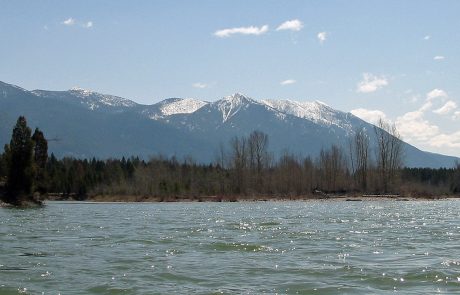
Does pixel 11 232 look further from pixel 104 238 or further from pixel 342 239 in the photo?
pixel 342 239

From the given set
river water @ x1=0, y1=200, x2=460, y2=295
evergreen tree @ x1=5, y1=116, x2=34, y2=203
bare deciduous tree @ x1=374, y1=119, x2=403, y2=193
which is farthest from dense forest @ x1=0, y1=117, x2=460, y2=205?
river water @ x1=0, y1=200, x2=460, y2=295

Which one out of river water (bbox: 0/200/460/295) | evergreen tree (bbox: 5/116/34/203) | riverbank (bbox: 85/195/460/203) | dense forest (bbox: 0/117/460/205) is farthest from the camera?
dense forest (bbox: 0/117/460/205)

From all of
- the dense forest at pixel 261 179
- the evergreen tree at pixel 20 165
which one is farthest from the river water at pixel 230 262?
the dense forest at pixel 261 179

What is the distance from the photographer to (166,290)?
15242mm

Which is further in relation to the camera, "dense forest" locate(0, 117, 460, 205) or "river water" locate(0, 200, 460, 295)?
"dense forest" locate(0, 117, 460, 205)

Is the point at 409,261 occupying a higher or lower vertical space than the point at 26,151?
lower

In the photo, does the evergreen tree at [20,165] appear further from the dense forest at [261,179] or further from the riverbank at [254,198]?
the riverbank at [254,198]

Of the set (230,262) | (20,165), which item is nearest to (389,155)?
(20,165)

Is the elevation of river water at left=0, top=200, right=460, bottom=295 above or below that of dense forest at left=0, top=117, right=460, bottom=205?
below

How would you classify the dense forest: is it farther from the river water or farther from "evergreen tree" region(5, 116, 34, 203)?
the river water

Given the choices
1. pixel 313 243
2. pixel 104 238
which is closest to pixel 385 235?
pixel 313 243

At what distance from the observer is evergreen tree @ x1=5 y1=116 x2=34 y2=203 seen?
7750 centimetres

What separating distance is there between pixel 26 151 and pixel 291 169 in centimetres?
7256

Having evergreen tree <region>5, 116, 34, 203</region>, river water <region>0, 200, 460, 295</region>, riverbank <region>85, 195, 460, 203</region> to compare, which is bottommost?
river water <region>0, 200, 460, 295</region>
